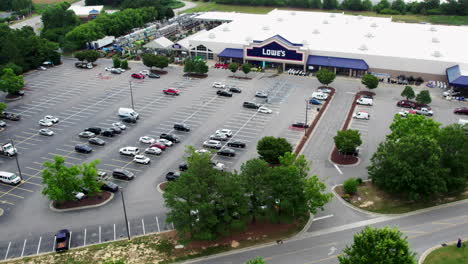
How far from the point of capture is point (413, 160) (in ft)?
177

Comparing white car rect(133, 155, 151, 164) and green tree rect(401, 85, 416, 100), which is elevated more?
green tree rect(401, 85, 416, 100)

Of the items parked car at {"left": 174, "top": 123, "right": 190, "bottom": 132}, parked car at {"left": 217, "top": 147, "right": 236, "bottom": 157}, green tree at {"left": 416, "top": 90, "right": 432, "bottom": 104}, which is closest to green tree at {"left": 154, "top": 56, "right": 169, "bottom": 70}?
parked car at {"left": 174, "top": 123, "right": 190, "bottom": 132}

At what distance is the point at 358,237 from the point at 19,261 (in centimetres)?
3578

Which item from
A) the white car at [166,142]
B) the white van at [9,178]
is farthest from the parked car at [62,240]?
the white car at [166,142]

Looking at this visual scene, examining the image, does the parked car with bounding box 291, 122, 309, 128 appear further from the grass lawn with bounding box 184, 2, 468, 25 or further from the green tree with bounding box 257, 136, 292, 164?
the grass lawn with bounding box 184, 2, 468, 25

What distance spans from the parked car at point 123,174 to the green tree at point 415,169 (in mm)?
33890

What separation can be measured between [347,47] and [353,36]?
10982mm

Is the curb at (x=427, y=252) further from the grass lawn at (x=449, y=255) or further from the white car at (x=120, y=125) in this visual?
the white car at (x=120, y=125)

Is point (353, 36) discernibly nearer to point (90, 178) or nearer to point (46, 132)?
point (46, 132)

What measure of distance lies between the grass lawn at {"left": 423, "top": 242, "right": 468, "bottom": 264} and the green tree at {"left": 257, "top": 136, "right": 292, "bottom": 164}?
76.0 feet

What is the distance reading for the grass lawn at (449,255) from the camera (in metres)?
45.2

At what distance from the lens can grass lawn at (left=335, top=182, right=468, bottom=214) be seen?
178 ft

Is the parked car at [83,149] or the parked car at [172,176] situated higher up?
the parked car at [83,149]

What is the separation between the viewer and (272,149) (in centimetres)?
6138
